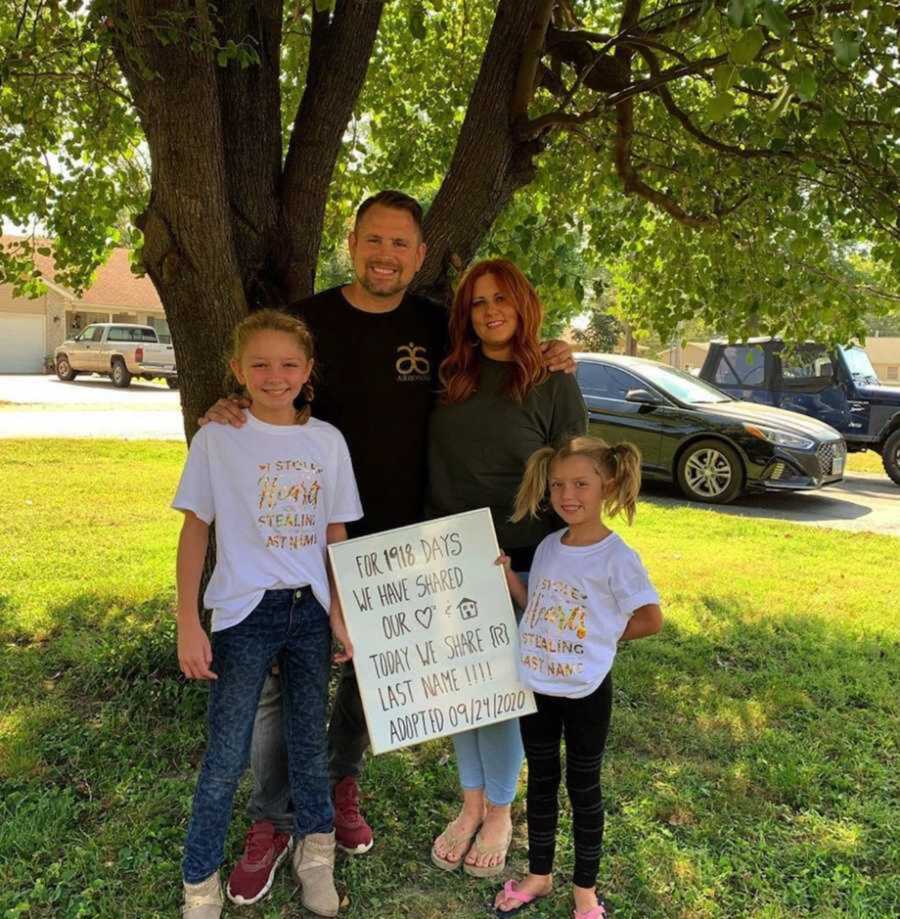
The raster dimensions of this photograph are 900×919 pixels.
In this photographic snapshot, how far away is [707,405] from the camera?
9828mm

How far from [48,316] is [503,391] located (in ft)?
117

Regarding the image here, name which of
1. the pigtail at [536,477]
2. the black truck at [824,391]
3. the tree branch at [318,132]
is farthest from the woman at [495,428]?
the black truck at [824,391]

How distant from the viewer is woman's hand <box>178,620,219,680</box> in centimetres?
233

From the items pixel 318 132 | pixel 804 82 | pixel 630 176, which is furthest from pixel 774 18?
pixel 630 176

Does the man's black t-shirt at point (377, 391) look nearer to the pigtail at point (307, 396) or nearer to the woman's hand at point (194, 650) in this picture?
the pigtail at point (307, 396)

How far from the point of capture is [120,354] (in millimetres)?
25484

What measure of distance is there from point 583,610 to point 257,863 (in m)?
1.31

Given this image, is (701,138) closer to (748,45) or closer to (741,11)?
(748,45)

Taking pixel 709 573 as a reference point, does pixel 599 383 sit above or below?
above

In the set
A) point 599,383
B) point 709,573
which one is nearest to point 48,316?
point 599,383

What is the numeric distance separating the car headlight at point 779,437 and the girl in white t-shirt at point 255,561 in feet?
25.4

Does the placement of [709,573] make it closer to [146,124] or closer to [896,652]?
[896,652]

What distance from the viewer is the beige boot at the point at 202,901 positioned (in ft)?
7.81

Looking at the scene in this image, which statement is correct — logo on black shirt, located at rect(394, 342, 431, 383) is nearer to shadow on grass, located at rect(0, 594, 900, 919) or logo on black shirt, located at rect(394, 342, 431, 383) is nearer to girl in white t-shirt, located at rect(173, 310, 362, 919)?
girl in white t-shirt, located at rect(173, 310, 362, 919)
